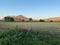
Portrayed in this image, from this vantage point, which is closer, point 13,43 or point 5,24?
point 13,43

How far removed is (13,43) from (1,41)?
863 mm

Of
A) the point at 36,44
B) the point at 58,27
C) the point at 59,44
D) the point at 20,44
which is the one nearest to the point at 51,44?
the point at 59,44

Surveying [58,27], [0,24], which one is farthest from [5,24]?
[58,27]

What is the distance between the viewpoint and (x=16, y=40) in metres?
12.8

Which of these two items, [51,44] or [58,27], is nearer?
[51,44]

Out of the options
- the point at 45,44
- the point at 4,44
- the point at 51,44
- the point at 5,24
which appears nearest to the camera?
the point at 4,44

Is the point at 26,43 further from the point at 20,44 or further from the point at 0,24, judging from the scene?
the point at 0,24

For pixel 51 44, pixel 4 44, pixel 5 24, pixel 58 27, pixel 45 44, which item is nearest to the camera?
pixel 4 44

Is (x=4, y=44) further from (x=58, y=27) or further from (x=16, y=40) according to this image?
(x=58, y=27)

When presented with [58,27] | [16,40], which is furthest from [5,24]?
[16,40]

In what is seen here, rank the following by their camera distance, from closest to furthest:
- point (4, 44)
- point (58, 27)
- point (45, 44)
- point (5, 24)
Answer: point (4, 44) < point (45, 44) < point (58, 27) < point (5, 24)

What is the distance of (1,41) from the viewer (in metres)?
12.2

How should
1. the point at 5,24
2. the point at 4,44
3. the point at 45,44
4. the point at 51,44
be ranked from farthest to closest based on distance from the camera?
the point at 5,24, the point at 51,44, the point at 45,44, the point at 4,44

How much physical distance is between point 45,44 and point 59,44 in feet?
4.54
